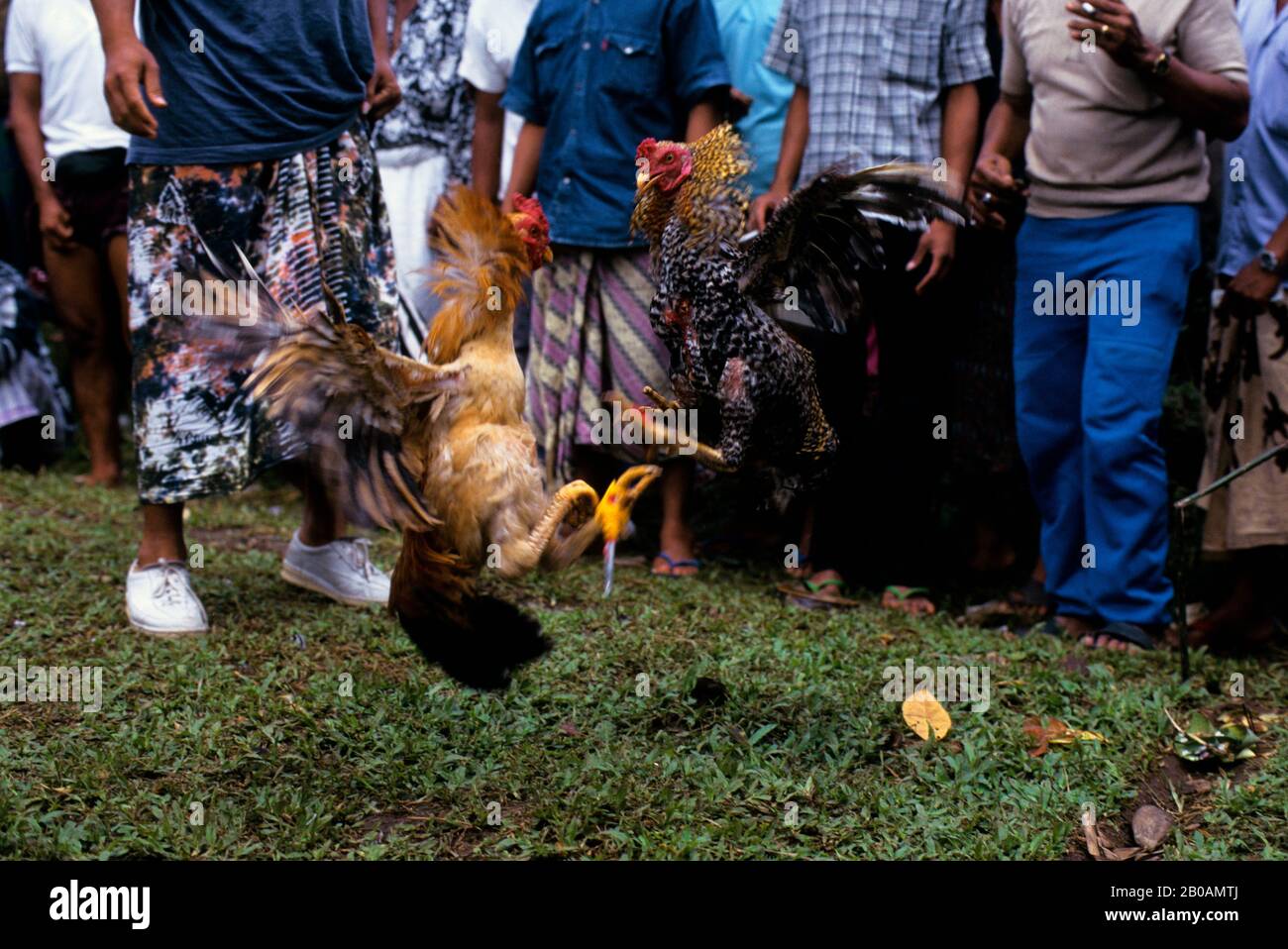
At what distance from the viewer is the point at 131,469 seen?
788cm

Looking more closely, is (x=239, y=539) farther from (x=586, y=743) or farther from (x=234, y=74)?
(x=586, y=743)

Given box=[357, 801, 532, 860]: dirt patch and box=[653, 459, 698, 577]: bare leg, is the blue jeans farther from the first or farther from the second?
A: box=[357, 801, 532, 860]: dirt patch

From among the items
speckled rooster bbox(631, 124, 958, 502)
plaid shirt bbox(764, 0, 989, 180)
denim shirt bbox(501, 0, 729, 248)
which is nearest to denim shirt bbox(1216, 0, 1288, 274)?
plaid shirt bbox(764, 0, 989, 180)

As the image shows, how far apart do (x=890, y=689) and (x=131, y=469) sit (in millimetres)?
5329

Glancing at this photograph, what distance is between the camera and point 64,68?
6723 millimetres

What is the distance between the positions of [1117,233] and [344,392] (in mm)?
3053

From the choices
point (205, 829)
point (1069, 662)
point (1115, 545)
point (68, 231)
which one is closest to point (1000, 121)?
point (1115, 545)

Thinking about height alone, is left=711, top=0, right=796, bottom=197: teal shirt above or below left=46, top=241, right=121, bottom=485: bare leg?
above

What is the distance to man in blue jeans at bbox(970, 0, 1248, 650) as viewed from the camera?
15.4 ft

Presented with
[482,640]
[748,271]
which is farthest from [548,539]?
[748,271]

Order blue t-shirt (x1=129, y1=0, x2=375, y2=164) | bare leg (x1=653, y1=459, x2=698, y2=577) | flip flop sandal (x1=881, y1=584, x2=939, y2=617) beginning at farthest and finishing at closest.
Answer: bare leg (x1=653, y1=459, x2=698, y2=577)
flip flop sandal (x1=881, y1=584, x2=939, y2=617)
blue t-shirt (x1=129, y1=0, x2=375, y2=164)

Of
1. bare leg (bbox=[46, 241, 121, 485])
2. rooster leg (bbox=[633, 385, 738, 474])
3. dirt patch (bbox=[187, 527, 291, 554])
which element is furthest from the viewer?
bare leg (bbox=[46, 241, 121, 485])

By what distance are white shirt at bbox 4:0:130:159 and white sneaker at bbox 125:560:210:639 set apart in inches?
119

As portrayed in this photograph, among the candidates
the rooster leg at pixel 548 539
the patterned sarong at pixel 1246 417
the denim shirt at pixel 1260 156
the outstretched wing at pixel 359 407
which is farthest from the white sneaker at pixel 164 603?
the denim shirt at pixel 1260 156
